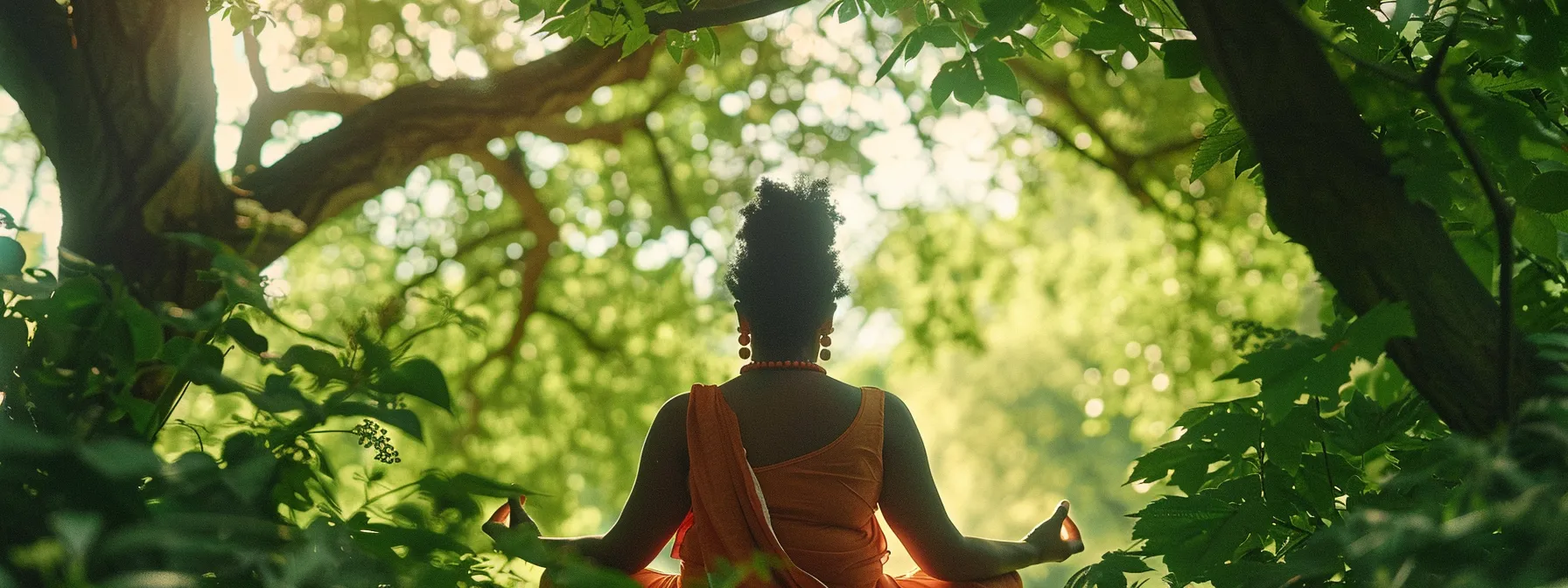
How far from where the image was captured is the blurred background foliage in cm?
904

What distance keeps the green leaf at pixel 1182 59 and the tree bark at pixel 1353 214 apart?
274 millimetres

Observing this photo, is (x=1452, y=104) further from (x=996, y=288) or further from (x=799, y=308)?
(x=996, y=288)

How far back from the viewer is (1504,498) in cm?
113

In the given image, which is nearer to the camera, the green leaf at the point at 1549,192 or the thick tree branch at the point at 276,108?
the green leaf at the point at 1549,192

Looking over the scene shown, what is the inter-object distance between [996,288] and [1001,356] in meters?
18.9

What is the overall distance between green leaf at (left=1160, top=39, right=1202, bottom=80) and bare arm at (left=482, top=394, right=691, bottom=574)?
4.28ft

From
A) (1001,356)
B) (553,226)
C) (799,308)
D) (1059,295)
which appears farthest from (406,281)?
(1001,356)

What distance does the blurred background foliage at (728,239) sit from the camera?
9.04 meters

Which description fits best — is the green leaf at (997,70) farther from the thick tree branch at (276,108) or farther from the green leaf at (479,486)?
the thick tree branch at (276,108)

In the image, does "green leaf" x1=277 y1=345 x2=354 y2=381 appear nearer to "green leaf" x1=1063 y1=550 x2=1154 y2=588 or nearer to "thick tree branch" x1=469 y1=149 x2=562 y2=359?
"green leaf" x1=1063 y1=550 x2=1154 y2=588

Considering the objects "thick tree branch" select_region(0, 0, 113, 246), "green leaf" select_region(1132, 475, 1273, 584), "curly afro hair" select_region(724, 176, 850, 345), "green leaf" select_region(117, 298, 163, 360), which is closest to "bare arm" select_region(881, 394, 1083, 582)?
"curly afro hair" select_region(724, 176, 850, 345)

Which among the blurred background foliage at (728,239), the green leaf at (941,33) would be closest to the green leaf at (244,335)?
the green leaf at (941,33)

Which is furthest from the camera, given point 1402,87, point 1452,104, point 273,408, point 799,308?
point 799,308

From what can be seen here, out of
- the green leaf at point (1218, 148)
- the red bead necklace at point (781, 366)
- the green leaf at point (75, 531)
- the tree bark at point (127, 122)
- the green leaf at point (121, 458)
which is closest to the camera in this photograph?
the green leaf at point (75, 531)
